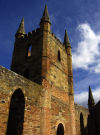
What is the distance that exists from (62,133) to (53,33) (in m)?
10.4

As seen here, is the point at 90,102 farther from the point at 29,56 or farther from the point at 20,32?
the point at 20,32

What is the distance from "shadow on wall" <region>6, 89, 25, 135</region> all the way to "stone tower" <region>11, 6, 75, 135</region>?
1882 mm

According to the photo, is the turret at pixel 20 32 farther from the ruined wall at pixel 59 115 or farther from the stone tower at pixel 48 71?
the ruined wall at pixel 59 115

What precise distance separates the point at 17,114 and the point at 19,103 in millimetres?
724

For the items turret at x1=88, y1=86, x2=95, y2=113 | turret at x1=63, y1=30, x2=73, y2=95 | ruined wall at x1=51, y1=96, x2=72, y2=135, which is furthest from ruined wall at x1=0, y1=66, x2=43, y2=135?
turret at x1=88, y1=86, x2=95, y2=113

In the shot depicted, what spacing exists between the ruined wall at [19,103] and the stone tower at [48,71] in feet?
2.64

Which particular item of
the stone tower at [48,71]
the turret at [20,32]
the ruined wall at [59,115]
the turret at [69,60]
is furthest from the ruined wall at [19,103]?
the turret at [20,32]

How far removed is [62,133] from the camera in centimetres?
1238

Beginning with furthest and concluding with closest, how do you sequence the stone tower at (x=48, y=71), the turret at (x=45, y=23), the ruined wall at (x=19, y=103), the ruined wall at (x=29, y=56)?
the turret at (x=45, y=23) < the ruined wall at (x=29, y=56) < the stone tower at (x=48, y=71) < the ruined wall at (x=19, y=103)

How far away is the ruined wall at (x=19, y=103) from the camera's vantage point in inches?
296

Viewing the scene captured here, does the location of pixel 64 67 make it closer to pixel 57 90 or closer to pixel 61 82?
pixel 61 82

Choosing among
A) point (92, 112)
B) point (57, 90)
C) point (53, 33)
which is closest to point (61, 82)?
point (57, 90)

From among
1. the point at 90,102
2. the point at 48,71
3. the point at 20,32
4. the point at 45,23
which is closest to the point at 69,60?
the point at 45,23

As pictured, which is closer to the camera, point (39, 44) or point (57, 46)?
point (39, 44)
